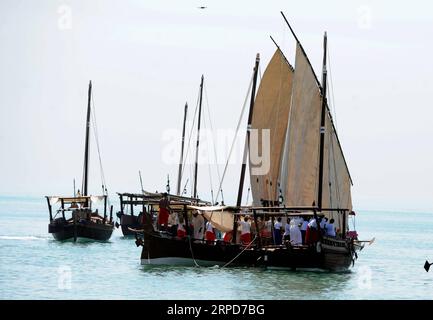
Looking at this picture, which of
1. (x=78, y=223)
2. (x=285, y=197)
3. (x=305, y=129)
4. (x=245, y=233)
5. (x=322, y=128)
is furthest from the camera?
(x=78, y=223)

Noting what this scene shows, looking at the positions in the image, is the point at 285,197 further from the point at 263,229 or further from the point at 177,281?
the point at 177,281

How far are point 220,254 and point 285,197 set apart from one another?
26.2 ft

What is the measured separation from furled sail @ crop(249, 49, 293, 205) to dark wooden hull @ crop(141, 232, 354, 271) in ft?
37.7

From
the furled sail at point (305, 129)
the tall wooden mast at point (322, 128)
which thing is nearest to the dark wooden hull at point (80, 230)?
the furled sail at point (305, 129)

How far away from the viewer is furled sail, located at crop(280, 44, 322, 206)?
188 feet

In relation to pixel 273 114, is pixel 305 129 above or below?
below

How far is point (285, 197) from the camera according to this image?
58.7 metres

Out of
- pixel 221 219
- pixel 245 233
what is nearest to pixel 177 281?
pixel 245 233

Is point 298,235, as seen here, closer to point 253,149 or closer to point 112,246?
point 253,149

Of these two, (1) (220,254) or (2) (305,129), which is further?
(2) (305,129)

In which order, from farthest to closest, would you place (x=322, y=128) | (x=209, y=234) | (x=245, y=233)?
1. (x=322, y=128)
2. (x=209, y=234)
3. (x=245, y=233)

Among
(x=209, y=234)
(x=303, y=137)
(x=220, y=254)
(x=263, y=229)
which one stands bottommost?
(x=220, y=254)
